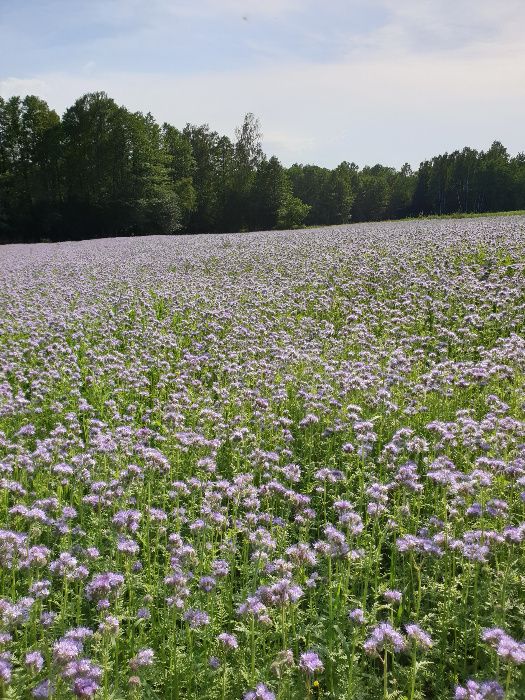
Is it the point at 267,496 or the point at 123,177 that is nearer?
the point at 267,496

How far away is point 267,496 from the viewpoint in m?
3.99

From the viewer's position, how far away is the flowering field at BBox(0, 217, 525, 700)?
2.90 m

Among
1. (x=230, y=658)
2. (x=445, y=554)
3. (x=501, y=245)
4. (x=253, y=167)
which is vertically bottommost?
(x=230, y=658)

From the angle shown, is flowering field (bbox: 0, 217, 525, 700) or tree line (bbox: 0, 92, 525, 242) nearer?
flowering field (bbox: 0, 217, 525, 700)

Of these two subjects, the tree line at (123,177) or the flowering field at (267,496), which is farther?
the tree line at (123,177)

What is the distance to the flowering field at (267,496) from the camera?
2898 mm

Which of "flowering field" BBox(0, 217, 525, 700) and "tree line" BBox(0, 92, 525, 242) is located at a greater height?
"tree line" BBox(0, 92, 525, 242)

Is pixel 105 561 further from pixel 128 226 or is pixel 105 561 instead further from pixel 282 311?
pixel 128 226

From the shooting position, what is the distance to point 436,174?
322ft

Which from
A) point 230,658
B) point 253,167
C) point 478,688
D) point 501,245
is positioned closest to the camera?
point 478,688

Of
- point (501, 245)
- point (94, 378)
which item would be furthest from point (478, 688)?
point (501, 245)

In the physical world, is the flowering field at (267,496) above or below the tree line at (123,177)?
below

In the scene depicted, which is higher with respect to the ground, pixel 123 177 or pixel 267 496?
pixel 123 177

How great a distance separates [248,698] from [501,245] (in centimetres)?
1394
